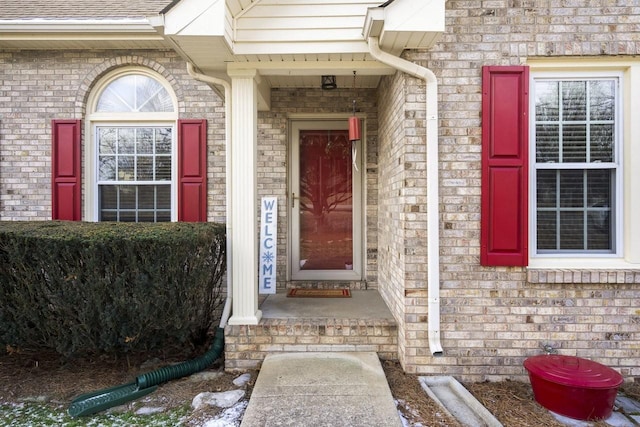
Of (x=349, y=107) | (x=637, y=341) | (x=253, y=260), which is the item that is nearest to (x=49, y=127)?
(x=253, y=260)

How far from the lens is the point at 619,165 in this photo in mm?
3152

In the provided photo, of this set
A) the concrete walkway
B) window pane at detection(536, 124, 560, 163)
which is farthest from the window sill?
the concrete walkway

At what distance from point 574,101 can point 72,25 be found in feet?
16.9

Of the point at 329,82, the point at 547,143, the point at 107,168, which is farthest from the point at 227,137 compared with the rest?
the point at 547,143

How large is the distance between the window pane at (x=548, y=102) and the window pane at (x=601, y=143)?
34cm

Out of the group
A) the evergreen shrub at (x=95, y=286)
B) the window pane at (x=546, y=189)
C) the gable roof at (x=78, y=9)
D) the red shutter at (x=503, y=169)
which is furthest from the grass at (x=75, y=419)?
the gable roof at (x=78, y=9)

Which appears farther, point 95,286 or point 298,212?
point 298,212

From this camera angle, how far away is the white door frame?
4.68 metres

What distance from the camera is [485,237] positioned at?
303 cm

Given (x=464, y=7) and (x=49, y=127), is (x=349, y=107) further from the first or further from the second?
(x=49, y=127)

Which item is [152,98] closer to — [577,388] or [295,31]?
[295,31]

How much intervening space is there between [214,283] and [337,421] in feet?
6.22

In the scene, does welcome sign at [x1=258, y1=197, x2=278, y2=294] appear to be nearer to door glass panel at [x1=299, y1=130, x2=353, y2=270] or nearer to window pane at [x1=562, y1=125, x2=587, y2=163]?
door glass panel at [x1=299, y1=130, x2=353, y2=270]

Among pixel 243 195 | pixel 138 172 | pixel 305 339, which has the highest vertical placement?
pixel 138 172
